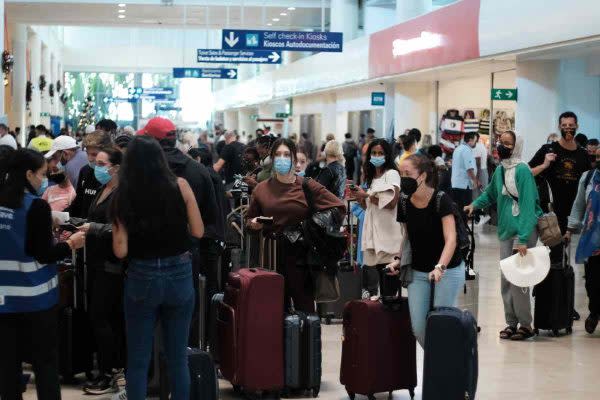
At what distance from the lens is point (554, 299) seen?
898cm

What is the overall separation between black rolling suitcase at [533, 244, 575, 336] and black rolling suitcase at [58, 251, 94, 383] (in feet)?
12.8

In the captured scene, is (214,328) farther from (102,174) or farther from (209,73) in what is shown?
(209,73)

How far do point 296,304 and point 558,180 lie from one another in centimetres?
375

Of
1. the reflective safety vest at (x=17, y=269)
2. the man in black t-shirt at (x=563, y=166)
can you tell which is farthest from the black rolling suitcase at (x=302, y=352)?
the man in black t-shirt at (x=563, y=166)

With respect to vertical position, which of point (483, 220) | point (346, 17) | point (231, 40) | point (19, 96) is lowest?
point (483, 220)

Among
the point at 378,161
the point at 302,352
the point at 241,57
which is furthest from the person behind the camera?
the point at 241,57

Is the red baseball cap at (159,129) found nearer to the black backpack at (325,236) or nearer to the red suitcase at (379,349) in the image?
the black backpack at (325,236)

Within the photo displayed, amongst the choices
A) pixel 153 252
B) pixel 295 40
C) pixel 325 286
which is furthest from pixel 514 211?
pixel 295 40

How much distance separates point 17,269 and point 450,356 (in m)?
2.44

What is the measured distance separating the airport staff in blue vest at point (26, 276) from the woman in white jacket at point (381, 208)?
11.2 feet

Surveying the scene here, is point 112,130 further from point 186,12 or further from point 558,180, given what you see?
point 186,12

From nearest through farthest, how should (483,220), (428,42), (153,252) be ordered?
1. (153,252)
2. (428,42)
3. (483,220)

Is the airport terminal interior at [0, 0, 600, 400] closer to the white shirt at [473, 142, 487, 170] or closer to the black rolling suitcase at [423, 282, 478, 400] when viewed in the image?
the black rolling suitcase at [423, 282, 478, 400]

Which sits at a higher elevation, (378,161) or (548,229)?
(378,161)
